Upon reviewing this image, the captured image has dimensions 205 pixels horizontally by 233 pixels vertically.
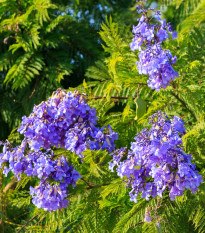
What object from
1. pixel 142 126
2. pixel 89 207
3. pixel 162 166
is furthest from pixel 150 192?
pixel 142 126

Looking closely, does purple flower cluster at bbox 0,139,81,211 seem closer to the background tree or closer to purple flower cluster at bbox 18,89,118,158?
purple flower cluster at bbox 18,89,118,158

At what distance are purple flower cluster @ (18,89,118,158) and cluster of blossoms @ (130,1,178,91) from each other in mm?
267

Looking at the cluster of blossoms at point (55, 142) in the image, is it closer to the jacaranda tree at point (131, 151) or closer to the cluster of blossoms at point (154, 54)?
the jacaranda tree at point (131, 151)

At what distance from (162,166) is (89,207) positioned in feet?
1.54

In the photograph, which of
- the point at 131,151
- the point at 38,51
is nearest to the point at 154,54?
the point at 131,151

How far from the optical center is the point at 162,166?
109 cm

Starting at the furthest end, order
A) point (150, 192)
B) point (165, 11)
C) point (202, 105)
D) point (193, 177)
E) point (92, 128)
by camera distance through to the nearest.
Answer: point (165, 11) → point (202, 105) → point (92, 128) → point (150, 192) → point (193, 177)

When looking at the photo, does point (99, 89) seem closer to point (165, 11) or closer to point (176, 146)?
point (176, 146)

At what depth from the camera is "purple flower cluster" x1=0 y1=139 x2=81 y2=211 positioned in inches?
48.4

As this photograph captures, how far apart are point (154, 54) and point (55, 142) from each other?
1.60 ft

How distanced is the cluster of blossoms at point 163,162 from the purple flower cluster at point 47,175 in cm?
20

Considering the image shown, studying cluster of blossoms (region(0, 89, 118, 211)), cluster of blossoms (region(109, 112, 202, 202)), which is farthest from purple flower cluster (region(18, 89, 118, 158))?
cluster of blossoms (region(109, 112, 202, 202))

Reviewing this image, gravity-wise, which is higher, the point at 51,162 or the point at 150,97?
the point at 150,97

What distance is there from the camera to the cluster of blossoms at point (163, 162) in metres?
1.08
